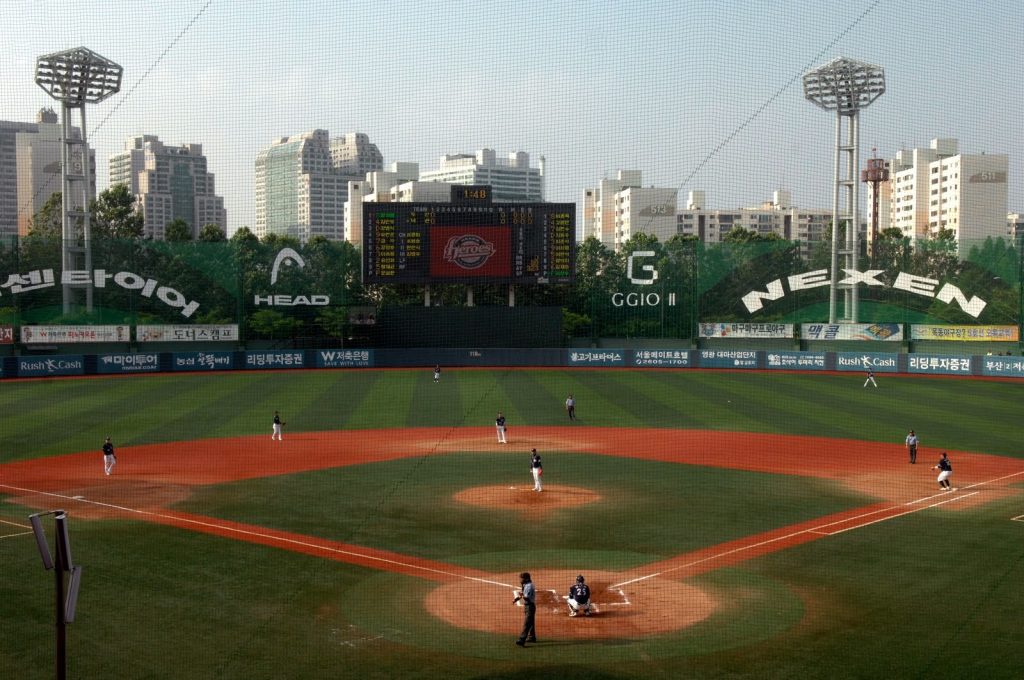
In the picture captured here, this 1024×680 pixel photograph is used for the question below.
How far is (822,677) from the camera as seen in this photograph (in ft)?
41.6

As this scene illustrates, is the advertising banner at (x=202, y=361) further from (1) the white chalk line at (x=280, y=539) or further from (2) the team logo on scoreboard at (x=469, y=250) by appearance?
(1) the white chalk line at (x=280, y=539)

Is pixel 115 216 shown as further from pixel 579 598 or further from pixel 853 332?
pixel 579 598

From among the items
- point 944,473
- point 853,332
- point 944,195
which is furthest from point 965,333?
point 944,195

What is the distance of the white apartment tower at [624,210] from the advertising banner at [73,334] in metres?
79.9

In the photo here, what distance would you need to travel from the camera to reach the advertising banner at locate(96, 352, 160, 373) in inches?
2172

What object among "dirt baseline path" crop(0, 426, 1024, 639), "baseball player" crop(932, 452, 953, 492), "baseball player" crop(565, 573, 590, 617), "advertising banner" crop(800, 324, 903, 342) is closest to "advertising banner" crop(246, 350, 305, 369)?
"dirt baseline path" crop(0, 426, 1024, 639)

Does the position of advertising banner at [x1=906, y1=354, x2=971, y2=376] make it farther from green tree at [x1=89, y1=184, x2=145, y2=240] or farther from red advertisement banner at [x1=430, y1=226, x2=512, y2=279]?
green tree at [x1=89, y1=184, x2=145, y2=240]

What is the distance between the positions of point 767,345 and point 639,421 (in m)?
28.5

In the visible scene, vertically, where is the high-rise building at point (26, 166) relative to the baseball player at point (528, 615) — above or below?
above

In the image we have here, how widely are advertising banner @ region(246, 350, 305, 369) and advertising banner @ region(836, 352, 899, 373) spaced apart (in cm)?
3334

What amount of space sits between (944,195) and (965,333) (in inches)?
3070

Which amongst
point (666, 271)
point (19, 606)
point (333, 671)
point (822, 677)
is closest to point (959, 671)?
point (822, 677)

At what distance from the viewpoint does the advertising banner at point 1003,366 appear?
53250mm

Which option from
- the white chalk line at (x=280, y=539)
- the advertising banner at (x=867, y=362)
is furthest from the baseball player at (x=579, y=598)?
the advertising banner at (x=867, y=362)
